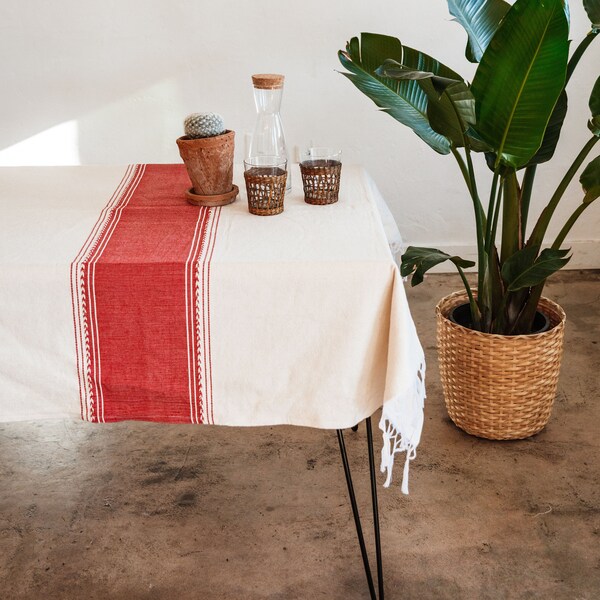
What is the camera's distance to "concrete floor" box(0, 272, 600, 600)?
1797 mm

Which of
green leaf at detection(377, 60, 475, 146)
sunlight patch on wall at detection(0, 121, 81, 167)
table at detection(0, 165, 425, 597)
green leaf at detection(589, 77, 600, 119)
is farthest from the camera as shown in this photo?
sunlight patch on wall at detection(0, 121, 81, 167)

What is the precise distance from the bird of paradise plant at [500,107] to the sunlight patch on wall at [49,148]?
65.6 inches

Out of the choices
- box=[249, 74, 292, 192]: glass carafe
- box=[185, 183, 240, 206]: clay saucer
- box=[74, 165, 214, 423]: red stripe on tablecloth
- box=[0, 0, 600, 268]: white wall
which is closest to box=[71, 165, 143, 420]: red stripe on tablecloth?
box=[74, 165, 214, 423]: red stripe on tablecloth

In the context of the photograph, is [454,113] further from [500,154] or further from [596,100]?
[596,100]

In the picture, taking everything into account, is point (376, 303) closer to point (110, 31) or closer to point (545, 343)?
point (545, 343)

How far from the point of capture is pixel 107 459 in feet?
7.38

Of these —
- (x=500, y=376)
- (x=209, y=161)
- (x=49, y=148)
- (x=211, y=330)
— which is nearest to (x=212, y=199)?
(x=209, y=161)

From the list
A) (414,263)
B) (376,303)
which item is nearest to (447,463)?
(414,263)

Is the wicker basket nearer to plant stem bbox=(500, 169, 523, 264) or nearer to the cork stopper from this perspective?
plant stem bbox=(500, 169, 523, 264)

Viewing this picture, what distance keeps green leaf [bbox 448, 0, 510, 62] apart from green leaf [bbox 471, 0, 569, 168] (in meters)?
0.26

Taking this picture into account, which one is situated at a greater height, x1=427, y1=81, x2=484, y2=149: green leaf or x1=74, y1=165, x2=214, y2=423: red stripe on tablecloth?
x1=427, y1=81, x2=484, y2=149: green leaf

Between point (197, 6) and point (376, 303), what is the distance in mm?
2042

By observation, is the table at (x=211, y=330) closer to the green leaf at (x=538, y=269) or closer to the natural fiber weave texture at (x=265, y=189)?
the natural fiber weave texture at (x=265, y=189)

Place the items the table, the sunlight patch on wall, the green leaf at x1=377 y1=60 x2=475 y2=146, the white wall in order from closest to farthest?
the table → the green leaf at x1=377 y1=60 x2=475 y2=146 → the white wall → the sunlight patch on wall
